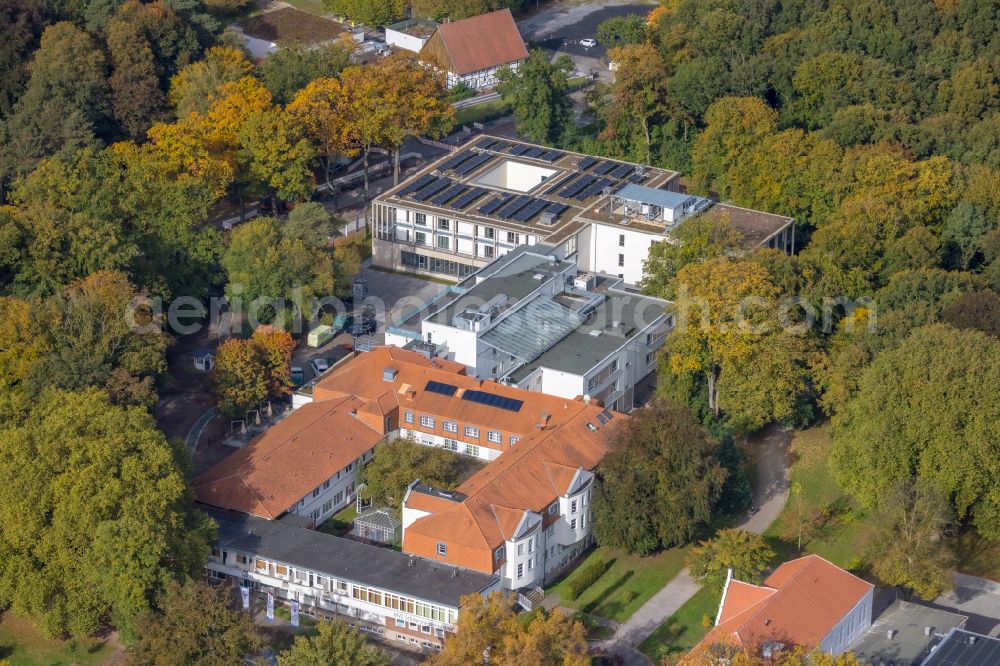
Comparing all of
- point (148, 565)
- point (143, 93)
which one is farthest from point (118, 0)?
point (148, 565)

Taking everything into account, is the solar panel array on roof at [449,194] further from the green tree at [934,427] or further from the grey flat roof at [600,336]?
the green tree at [934,427]

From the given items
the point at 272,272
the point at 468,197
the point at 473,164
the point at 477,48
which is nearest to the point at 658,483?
the point at 272,272

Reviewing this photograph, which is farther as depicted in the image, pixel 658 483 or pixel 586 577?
pixel 658 483

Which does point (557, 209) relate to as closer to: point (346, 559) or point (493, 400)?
point (493, 400)

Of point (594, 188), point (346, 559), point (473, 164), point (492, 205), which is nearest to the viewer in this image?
point (346, 559)

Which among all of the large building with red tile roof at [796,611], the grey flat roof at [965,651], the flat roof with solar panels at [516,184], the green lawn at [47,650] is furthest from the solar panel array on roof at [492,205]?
the grey flat roof at [965,651]
